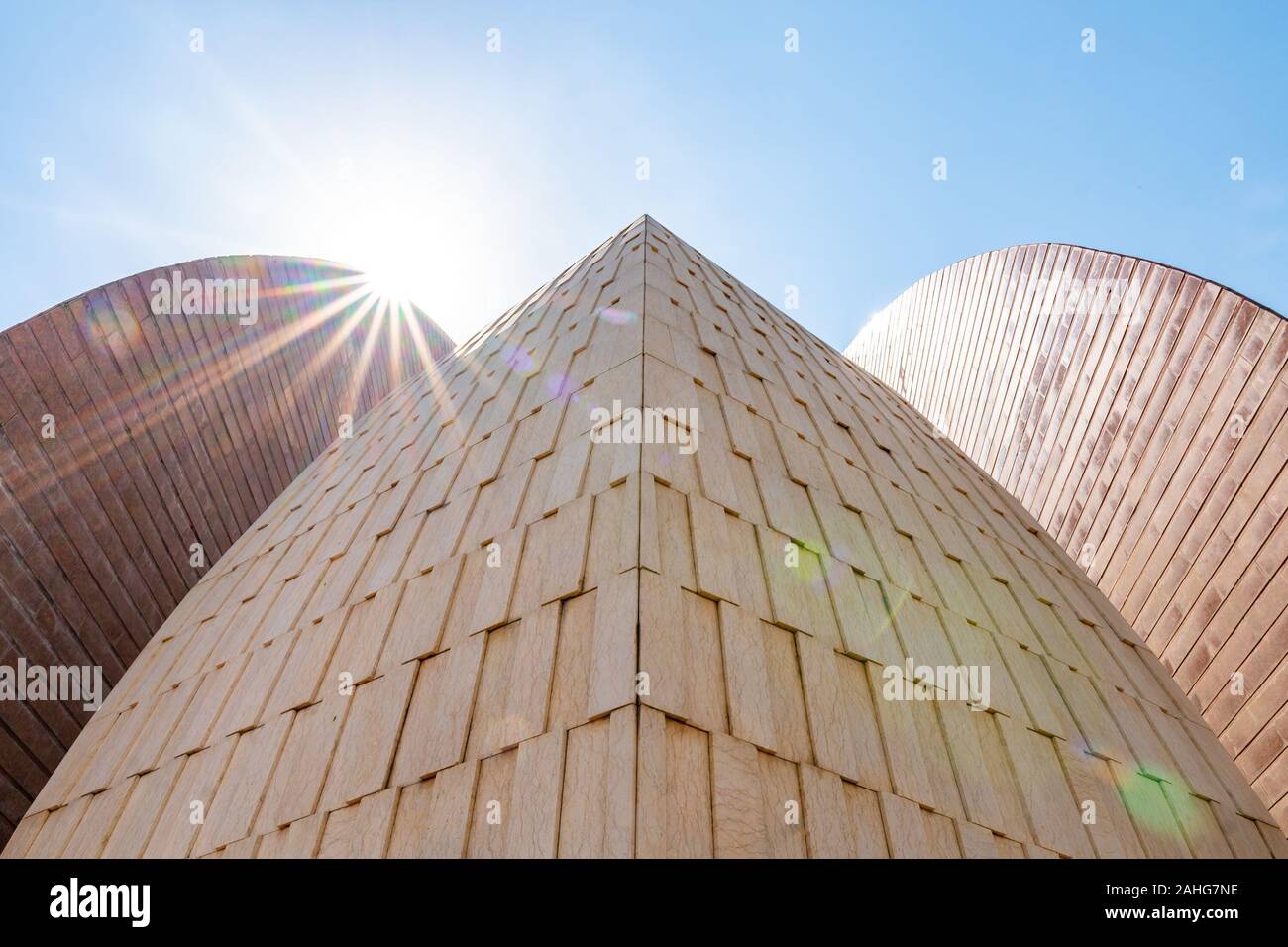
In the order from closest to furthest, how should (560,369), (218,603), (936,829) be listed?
1. (936,829)
2. (560,369)
3. (218,603)

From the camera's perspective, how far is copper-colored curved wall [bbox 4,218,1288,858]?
2.70 m

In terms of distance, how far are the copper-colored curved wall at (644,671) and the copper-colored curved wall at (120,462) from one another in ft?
3.92

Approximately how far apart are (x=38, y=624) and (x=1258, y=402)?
1169cm

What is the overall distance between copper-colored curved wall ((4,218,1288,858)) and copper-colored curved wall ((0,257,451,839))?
1195 mm

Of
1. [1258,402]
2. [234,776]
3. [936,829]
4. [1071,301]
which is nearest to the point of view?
[936,829]

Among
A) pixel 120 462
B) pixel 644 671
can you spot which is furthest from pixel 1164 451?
pixel 120 462

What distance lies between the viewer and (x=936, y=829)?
2.92 meters

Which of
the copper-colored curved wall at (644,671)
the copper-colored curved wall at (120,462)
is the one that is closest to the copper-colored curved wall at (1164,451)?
the copper-colored curved wall at (644,671)

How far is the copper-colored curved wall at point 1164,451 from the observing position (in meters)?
7.27

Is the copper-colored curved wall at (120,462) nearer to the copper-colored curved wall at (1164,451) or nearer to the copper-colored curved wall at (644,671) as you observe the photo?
the copper-colored curved wall at (644,671)

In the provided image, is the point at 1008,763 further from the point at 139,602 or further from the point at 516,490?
the point at 139,602

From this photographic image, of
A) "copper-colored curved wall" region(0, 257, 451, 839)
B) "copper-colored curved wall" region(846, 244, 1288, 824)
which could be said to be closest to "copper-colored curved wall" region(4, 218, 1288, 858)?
"copper-colored curved wall" region(0, 257, 451, 839)

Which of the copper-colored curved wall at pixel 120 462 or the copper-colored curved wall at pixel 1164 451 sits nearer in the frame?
the copper-colored curved wall at pixel 120 462
